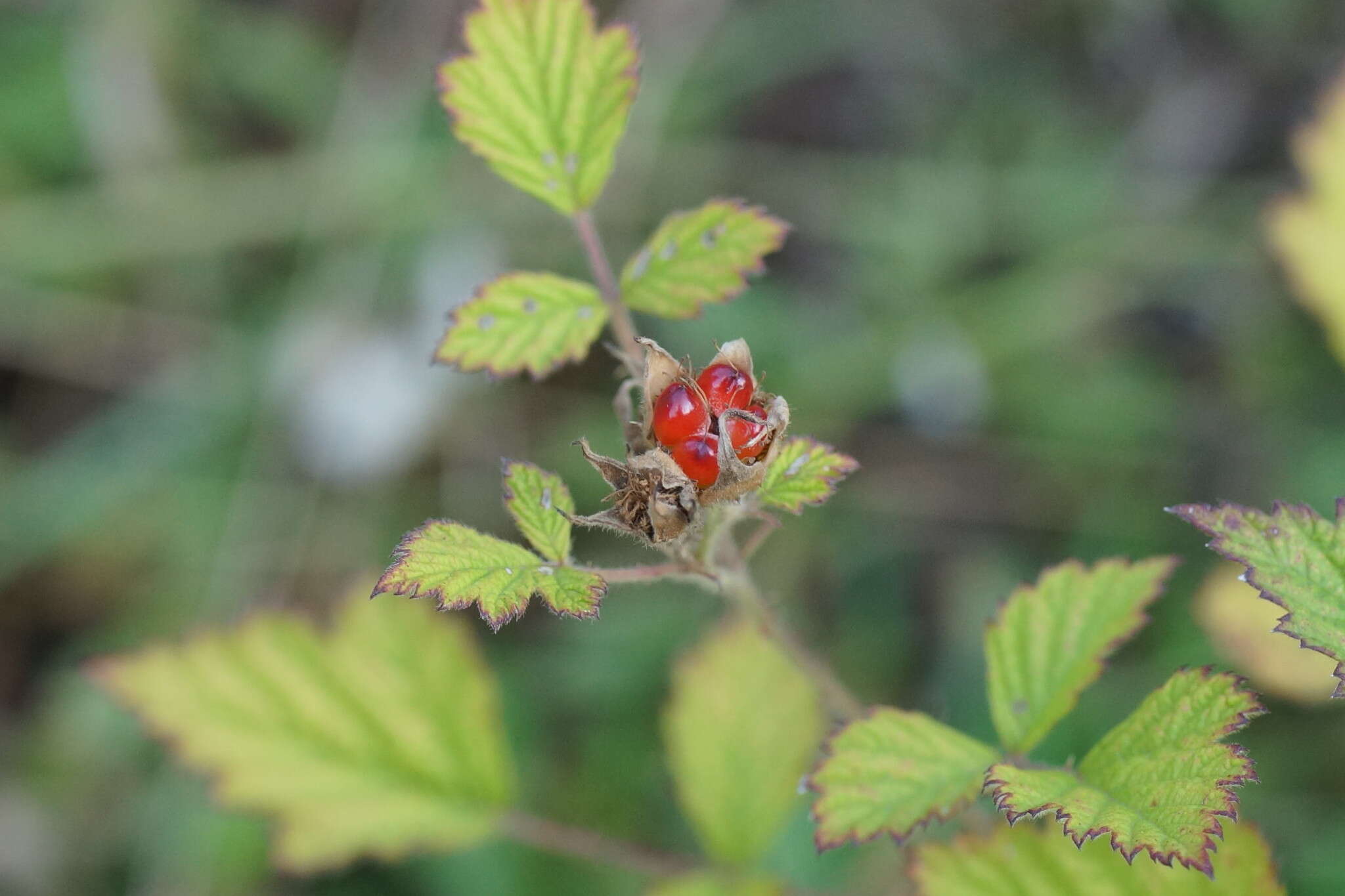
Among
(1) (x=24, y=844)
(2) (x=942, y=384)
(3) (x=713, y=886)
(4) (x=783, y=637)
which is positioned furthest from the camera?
(2) (x=942, y=384)

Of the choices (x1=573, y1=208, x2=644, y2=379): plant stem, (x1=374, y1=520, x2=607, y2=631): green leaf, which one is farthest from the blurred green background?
(x1=374, y1=520, x2=607, y2=631): green leaf

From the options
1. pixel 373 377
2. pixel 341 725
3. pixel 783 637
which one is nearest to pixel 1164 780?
pixel 783 637

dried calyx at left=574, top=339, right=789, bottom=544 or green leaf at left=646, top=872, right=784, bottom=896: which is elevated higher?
dried calyx at left=574, top=339, right=789, bottom=544

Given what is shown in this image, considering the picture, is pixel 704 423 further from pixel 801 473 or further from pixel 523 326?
pixel 523 326

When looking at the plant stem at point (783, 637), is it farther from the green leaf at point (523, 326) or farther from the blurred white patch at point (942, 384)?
the blurred white patch at point (942, 384)

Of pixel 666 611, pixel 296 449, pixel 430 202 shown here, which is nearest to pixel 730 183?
pixel 430 202

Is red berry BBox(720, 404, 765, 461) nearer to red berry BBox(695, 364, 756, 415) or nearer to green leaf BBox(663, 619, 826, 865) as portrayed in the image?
red berry BBox(695, 364, 756, 415)

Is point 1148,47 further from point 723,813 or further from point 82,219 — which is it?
point 82,219
